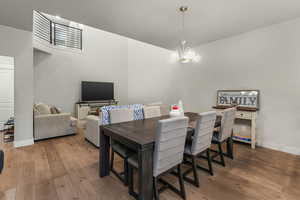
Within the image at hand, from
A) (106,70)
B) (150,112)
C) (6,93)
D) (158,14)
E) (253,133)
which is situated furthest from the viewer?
(106,70)

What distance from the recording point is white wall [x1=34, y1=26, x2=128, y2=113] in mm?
4902

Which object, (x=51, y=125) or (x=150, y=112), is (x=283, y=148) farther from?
(x=51, y=125)

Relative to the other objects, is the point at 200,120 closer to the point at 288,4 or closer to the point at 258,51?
the point at 288,4

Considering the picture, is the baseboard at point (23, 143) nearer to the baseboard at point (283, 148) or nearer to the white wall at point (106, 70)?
the white wall at point (106, 70)

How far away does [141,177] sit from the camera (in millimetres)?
1411

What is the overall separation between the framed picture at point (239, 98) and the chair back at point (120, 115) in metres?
2.47

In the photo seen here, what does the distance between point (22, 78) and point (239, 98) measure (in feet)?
16.0

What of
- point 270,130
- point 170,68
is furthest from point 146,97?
point 270,130

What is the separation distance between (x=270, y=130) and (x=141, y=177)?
3178 mm

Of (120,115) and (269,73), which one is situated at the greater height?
(269,73)

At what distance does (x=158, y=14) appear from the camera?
8.74ft

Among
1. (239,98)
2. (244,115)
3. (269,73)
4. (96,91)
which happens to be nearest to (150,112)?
(244,115)

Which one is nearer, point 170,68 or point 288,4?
point 288,4

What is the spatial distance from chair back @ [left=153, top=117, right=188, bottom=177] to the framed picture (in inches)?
97.6
